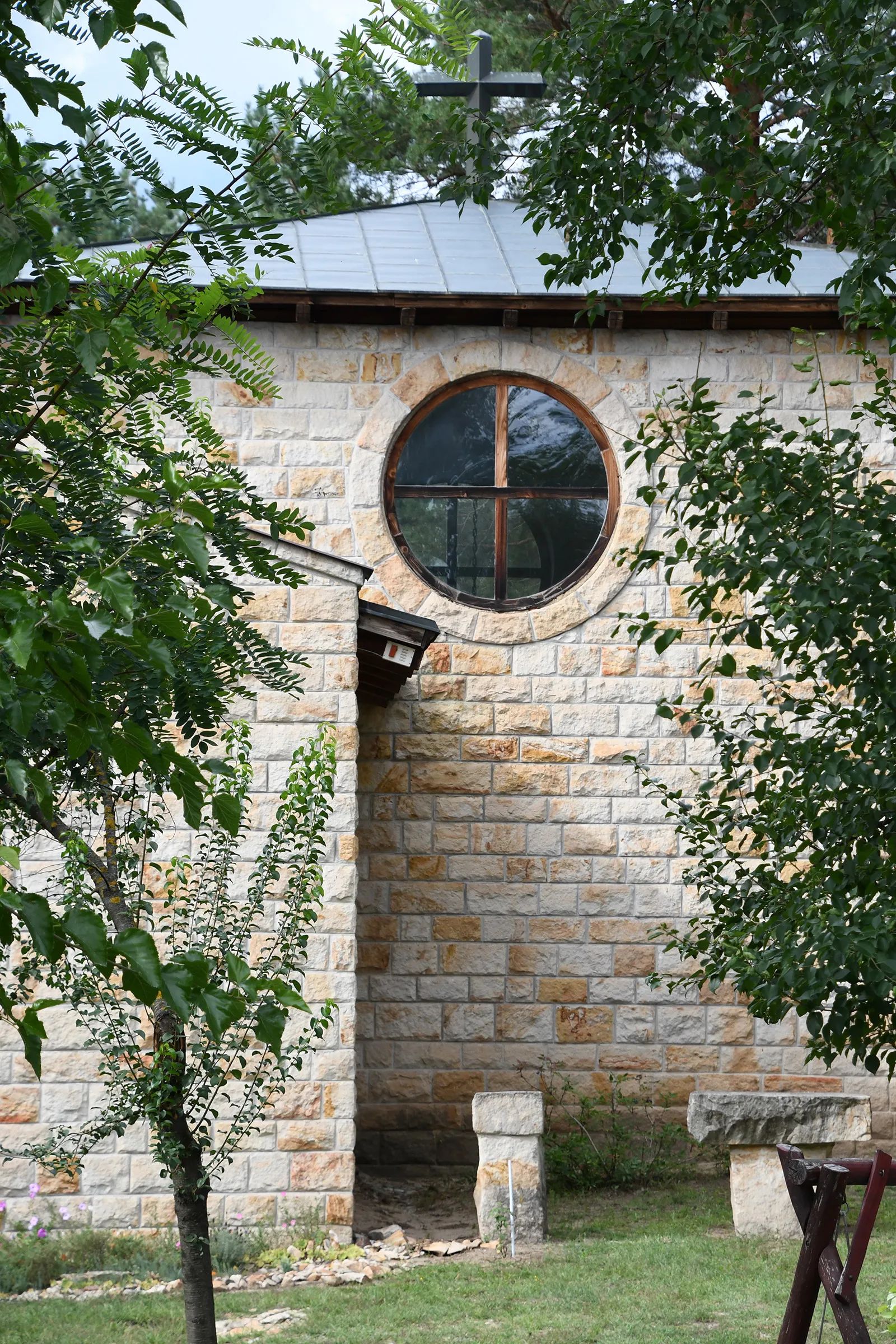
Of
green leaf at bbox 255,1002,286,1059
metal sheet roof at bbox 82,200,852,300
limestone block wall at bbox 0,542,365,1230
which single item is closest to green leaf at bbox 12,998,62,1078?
green leaf at bbox 255,1002,286,1059

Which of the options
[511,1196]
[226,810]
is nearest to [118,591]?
[226,810]

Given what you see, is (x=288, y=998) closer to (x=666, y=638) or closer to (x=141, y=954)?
(x=141, y=954)

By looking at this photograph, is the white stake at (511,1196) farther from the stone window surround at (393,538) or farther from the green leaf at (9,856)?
the green leaf at (9,856)

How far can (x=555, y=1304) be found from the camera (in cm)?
548

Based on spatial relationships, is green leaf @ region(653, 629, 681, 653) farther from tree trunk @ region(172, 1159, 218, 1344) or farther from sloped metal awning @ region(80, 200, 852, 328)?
sloped metal awning @ region(80, 200, 852, 328)

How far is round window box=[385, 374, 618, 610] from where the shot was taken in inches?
343

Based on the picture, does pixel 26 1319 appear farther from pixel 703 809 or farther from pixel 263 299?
pixel 263 299

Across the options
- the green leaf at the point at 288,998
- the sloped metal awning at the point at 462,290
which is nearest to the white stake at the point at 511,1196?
the sloped metal awning at the point at 462,290

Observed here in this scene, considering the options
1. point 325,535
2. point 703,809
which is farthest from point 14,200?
point 325,535

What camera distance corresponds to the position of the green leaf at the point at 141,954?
4.34 feet

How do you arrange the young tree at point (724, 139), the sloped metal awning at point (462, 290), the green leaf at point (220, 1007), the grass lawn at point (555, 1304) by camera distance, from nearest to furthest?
the green leaf at point (220, 1007) < the young tree at point (724, 139) < the grass lawn at point (555, 1304) < the sloped metal awning at point (462, 290)

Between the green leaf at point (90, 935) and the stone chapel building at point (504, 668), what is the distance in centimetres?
643

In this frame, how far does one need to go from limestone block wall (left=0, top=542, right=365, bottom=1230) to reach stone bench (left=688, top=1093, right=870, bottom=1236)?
177cm

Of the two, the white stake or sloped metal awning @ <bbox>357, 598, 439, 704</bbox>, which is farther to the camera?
sloped metal awning @ <bbox>357, 598, 439, 704</bbox>
